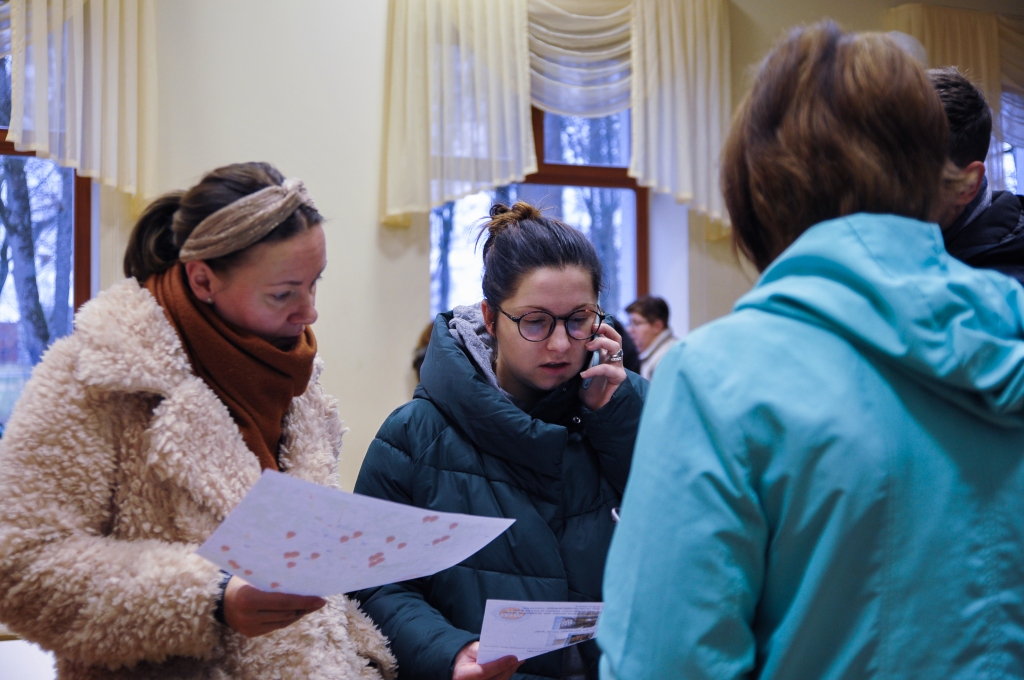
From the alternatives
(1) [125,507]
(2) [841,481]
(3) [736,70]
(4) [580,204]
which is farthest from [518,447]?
(3) [736,70]

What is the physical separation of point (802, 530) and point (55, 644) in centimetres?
89

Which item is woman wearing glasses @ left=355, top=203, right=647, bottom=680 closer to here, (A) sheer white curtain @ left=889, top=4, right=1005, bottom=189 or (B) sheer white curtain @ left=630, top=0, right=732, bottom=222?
(B) sheer white curtain @ left=630, top=0, right=732, bottom=222

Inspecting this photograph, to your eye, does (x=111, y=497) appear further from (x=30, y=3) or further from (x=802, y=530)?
(x=30, y=3)

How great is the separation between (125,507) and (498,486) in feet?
1.82

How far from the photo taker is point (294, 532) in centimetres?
89

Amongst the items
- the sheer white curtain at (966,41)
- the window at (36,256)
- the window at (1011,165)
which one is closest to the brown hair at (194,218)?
the window at (36,256)

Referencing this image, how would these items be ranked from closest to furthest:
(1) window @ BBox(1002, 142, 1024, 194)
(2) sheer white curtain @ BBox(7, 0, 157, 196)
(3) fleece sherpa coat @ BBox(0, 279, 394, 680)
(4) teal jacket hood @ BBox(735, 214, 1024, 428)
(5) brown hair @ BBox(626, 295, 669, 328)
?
(4) teal jacket hood @ BBox(735, 214, 1024, 428), (3) fleece sherpa coat @ BBox(0, 279, 394, 680), (2) sheer white curtain @ BBox(7, 0, 157, 196), (5) brown hair @ BBox(626, 295, 669, 328), (1) window @ BBox(1002, 142, 1024, 194)

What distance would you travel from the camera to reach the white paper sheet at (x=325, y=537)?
85cm

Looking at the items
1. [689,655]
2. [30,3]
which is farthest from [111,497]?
[30,3]

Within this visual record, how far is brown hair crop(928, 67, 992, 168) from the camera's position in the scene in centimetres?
116

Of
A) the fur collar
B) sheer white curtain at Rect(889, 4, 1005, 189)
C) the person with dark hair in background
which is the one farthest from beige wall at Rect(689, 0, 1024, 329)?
the fur collar

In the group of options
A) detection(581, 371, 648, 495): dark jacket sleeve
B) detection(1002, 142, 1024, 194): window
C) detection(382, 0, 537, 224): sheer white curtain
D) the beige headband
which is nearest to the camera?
the beige headband

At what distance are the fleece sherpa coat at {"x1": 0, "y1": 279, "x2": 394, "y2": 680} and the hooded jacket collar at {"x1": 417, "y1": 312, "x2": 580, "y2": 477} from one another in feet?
1.16

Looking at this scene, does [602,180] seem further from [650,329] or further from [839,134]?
[839,134]
